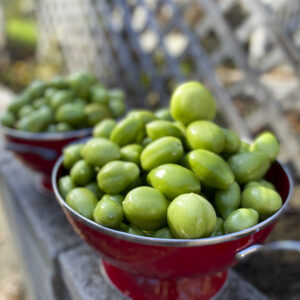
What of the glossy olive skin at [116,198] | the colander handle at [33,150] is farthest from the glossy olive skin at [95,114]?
the glossy olive skin at [116,198]

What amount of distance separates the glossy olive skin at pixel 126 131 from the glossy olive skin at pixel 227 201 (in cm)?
30

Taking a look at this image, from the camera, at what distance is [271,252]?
1612 mm

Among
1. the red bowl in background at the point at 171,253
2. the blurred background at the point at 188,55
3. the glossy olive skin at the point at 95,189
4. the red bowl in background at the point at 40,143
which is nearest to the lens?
the red bowl in background at the point at 171,253

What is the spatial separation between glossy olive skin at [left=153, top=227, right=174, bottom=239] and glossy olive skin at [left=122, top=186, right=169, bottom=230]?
2cm

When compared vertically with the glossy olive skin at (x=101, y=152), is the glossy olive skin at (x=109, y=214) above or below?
below

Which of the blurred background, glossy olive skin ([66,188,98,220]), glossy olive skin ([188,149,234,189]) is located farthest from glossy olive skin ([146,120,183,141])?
the blurred background

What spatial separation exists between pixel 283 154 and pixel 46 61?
2.87 meters

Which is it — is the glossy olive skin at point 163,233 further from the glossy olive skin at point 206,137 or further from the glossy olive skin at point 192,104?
the glossy olive skin at point 192,104

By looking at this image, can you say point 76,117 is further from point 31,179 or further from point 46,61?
point 46,61

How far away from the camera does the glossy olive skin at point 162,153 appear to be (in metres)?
0.80

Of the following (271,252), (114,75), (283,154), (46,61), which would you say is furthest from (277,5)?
(46,61)

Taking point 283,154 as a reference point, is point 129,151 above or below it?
above

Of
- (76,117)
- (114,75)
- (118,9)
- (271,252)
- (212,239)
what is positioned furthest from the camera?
(114,75)

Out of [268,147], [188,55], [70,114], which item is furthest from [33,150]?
[188,55]
